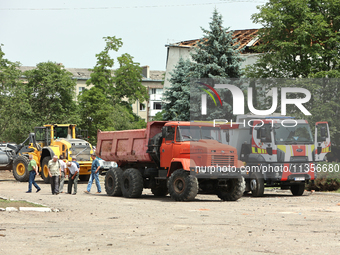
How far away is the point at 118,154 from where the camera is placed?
21844mm

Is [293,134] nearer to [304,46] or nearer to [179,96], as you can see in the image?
[304,46]

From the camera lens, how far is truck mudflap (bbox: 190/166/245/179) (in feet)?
59.6

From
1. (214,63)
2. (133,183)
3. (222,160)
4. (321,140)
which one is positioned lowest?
(133,183)

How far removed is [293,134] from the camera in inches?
826

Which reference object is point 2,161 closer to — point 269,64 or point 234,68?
point 234,68

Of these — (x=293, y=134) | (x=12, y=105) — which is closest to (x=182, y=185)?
(x=293, y=134)

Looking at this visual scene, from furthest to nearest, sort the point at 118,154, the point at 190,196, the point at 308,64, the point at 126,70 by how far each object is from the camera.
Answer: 1. the point at 126,70
2. the point at 308,64
3. the point at 118,154
4. the point at 190,196

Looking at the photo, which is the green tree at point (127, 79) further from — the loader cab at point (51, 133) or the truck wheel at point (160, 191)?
the truck wheel at point (160, 191)

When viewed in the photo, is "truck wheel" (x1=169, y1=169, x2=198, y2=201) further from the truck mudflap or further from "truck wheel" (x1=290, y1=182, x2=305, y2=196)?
"truck wheel" (x1=290, y1=182, x2=305, y2=196)

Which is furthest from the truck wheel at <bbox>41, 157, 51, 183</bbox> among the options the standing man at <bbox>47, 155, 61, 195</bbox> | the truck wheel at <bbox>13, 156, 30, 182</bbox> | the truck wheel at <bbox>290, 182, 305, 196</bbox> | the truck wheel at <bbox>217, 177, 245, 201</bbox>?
the truck wheel at <bbox>290, 182, 305, 196</bbox>

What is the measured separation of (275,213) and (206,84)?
838 inches

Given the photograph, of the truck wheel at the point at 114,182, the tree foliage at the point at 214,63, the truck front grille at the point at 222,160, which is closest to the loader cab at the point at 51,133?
the tree foliage at the point at 214,63

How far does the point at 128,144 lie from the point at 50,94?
42333 mm

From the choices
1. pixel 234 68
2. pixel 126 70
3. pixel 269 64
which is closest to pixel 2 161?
pixel 234 68
